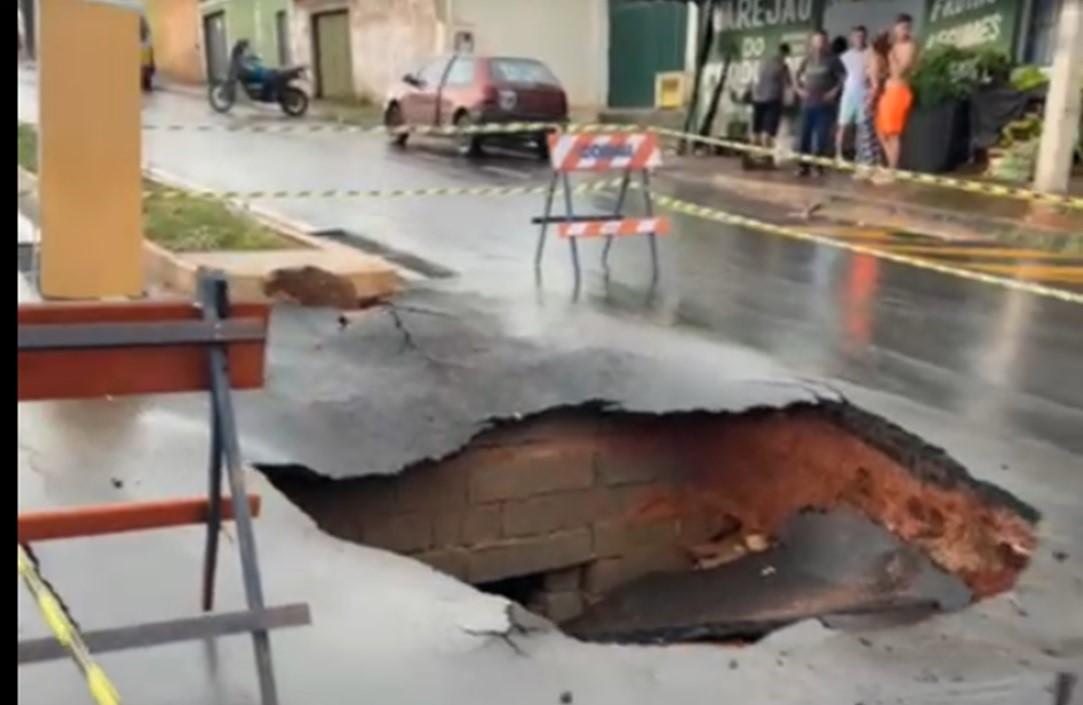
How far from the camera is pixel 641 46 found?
2995cm

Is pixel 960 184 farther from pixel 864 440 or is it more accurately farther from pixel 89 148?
pixel 89 148

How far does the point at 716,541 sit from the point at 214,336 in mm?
4132

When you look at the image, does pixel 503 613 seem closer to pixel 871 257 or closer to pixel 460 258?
pixel 460 258

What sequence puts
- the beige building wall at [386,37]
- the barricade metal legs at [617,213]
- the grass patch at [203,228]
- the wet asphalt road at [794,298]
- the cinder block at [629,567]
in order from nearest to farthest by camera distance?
the cinder block at [629,567] → the wet asphalt road at [794,298] → the grass patch at [203,228] → the barricade metal legs at [617,213] → the beige building wall at [386,37]

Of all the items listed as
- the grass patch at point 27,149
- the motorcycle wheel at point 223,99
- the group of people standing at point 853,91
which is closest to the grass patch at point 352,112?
the motorcycle wheel at point 223,99

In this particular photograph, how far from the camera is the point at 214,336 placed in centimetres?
333

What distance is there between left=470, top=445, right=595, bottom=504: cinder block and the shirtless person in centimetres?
1185

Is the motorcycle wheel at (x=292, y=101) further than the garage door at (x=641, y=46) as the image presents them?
Yes

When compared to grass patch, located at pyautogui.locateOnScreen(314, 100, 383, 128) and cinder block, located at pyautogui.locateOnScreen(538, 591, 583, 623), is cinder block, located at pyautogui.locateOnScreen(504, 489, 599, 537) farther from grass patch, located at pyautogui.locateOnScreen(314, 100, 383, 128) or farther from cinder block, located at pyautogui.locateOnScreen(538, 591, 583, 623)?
grass patch, located at pyautogui.locateOnScreen(314, 100, 383, 128)

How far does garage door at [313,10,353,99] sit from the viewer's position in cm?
3586

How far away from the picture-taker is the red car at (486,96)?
2116 centimetres

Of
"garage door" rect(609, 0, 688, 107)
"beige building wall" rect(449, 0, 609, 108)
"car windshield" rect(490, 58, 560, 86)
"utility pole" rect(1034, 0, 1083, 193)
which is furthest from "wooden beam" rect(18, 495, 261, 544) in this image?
"beige building wall" rect(449, 0, 609, 108)

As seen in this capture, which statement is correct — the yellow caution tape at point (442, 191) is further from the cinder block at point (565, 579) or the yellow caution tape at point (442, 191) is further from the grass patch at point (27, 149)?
the cinder block at point (565, 579)

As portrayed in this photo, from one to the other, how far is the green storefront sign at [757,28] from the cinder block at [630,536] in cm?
1577
